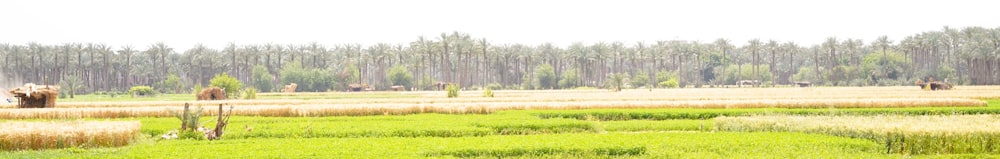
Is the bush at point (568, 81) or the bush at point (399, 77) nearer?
the bush at point (399, 77)

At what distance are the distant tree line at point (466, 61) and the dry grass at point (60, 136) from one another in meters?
102

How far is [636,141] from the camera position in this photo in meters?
26.8

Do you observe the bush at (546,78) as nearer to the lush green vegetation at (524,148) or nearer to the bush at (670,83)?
the bush at (670,83)

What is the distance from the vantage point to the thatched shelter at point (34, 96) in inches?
2100

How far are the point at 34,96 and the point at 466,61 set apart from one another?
92591 millimetres

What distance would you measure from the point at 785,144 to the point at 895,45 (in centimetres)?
15308

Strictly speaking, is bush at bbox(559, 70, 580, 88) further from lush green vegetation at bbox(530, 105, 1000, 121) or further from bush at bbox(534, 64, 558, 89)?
lush green vegetation at bbox(530, 105, 1000, 121)

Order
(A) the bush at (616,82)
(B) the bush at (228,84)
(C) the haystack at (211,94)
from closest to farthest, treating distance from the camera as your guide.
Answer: (C) the haystack at (211,94) < (B) the bush at (228,84) < (A) the bush at (616,82)

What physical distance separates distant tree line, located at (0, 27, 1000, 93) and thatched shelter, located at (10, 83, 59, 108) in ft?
238

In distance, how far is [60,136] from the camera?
2720 centimetres

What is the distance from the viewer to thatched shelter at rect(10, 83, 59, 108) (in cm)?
5334

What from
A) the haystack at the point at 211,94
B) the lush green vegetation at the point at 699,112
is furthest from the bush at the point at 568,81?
the lush green vegetation at the point at 699,112

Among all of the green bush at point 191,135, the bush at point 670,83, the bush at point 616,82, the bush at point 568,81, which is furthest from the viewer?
the bush at point 568,81

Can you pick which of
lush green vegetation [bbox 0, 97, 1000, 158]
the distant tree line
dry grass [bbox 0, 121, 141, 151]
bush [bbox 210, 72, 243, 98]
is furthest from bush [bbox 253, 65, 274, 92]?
dry grass [bbox 0, 121, 141, 151]
